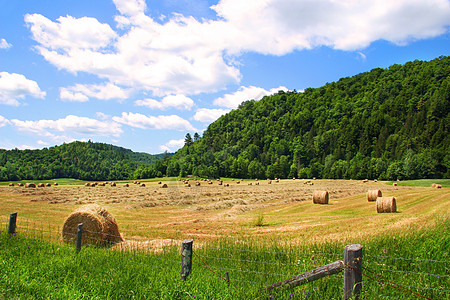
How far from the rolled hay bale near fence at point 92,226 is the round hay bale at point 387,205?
58.8 feet

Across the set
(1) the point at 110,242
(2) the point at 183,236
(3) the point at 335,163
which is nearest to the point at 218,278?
(1) the point at 110,242

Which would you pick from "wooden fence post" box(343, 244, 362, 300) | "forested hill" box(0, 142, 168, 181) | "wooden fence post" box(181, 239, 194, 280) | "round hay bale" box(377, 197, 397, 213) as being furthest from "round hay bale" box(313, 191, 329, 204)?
"forested hill" box(0, 142, 168, 181)

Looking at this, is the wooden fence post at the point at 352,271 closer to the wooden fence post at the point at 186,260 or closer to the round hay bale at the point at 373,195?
the wooden fence post at the point at 186,260

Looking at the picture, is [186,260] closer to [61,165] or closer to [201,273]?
[201,273]

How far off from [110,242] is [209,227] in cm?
664

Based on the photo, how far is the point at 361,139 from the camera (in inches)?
5477

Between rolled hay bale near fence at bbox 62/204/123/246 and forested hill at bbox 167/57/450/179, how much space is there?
98.5m

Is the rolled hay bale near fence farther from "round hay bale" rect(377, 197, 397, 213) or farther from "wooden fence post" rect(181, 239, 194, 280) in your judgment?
"round hay bale" rect(377, 197, 397, 213)

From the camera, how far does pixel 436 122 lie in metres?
118

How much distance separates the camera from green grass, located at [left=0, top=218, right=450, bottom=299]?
5.52 meters

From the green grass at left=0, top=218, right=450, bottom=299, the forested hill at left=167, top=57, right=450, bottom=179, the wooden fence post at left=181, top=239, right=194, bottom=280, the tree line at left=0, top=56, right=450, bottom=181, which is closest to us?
the green grass at left=0, top=218, right=450, bottom=299

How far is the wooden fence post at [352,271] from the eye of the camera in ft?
14.8

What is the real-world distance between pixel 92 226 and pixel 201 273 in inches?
315

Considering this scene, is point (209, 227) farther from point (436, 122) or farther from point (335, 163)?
point (436, 122)
